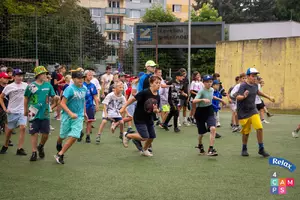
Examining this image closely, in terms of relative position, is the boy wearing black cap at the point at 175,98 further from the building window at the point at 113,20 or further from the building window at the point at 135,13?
the building window at the point at 135,13

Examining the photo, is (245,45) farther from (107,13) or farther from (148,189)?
(107,13)

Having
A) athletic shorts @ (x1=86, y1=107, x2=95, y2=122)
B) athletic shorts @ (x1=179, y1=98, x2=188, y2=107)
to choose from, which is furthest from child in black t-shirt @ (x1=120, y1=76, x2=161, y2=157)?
athletic shorts @ (x1=179, y1=98, x2=188, y2=107)

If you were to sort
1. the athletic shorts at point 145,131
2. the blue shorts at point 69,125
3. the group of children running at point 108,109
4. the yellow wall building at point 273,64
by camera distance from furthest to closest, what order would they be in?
the yellow wall building at point 273,64
the athletic shorts at point 145,131
the group of children running at point 108,109
the blue shorts at point 69,125

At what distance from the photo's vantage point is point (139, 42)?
1063 inches

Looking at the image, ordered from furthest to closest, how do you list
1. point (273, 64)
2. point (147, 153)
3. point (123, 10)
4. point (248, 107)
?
point (123, 10)
point (273, 64)
point (248, 107)
point (147, 153)

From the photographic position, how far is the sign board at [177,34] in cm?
2695

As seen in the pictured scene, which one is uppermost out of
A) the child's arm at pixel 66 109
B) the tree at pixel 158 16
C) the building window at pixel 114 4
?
the building window at pixel 114 4

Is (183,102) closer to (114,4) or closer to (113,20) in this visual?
(113,20)

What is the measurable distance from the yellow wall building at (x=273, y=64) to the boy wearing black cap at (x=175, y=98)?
354 inches

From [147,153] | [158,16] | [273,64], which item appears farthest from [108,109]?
[158,16]

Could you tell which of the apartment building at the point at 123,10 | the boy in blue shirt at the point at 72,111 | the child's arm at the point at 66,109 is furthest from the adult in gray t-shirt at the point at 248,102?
the apartment building at the point at 123,10

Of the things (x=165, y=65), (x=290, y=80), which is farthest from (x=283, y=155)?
(x=165, y=65)

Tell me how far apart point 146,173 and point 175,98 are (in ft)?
22.2

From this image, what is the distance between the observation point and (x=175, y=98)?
45.8 ft
